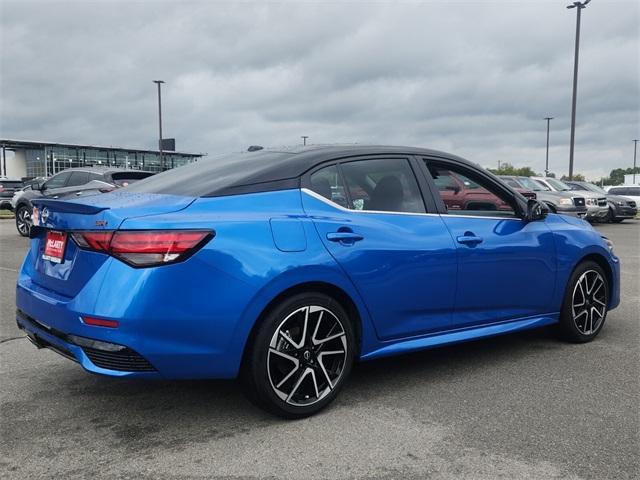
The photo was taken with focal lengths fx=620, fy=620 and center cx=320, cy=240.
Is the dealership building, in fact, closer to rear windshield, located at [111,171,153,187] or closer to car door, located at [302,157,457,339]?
rear windshield, located at [111,171,153,187]

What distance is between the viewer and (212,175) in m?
3.77

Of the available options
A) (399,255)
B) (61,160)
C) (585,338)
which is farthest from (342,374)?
(61,160)

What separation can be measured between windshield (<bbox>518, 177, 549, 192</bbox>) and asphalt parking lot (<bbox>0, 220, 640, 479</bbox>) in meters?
15.7

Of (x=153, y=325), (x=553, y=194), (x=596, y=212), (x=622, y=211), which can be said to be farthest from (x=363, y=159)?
(x=622, y=211)

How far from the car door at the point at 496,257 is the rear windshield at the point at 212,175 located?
3.84ft

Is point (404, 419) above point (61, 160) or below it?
below

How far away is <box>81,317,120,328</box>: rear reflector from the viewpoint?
294cm

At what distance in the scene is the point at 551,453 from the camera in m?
2.99

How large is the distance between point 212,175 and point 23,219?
41.1 ft

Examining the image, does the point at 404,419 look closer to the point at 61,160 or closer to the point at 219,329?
the point at 219,329

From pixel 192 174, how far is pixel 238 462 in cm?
184

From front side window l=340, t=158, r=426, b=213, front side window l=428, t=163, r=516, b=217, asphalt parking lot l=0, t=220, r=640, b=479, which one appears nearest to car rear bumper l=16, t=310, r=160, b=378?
asphalt parking lot l=0, t=220, r=640, b=479

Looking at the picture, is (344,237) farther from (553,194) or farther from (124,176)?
(553,194)

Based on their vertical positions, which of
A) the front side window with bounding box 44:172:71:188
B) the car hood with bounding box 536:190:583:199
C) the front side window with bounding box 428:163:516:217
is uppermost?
the front side window with bounding box 44:172:71:188
